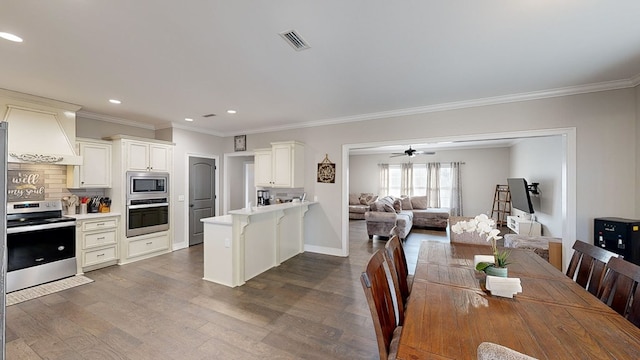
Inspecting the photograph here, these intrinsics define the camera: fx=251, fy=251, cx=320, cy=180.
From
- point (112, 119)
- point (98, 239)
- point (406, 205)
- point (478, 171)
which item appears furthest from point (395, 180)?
point (98, 239)

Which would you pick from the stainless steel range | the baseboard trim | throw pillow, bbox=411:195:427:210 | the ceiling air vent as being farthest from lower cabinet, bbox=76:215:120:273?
throw pillow, bbox=411:195:427:210

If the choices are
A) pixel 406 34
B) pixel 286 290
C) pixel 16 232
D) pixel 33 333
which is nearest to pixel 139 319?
pixel 33 333

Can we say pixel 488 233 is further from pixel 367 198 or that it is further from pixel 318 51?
pixel 367 198

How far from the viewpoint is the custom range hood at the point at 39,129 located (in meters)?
3.31

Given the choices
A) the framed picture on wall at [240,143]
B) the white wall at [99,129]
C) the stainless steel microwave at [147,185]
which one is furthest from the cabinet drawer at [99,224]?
the framed picture on wall at [240,143]

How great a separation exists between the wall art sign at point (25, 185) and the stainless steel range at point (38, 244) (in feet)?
0.59

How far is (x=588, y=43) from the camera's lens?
7.23 ft

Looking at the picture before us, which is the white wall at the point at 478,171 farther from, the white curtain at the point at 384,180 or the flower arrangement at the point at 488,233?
the flower arrangement at the point at 488,233

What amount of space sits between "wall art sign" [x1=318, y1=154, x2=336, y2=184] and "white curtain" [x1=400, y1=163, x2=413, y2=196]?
17.5 feet

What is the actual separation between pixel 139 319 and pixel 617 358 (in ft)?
11.6

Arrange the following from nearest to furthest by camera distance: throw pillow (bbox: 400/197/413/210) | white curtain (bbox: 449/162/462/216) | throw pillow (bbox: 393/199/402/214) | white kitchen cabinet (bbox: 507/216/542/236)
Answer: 1. white kitchen cabinet (bbox: 507/216/542/236)
2. throw pillow (bbox: 393/199/402/214)
3. throw pillow (bbox: 400/197/413/210)
4. white curtain (bbox: 449/162/462/216)

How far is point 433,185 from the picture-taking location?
29.6ft

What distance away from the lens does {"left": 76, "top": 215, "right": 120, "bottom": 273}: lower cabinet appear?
3841mm

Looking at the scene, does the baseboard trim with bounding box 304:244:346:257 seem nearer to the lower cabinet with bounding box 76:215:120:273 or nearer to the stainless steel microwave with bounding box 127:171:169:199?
the stainless steel microwave with bounding box 127:171:169:199
